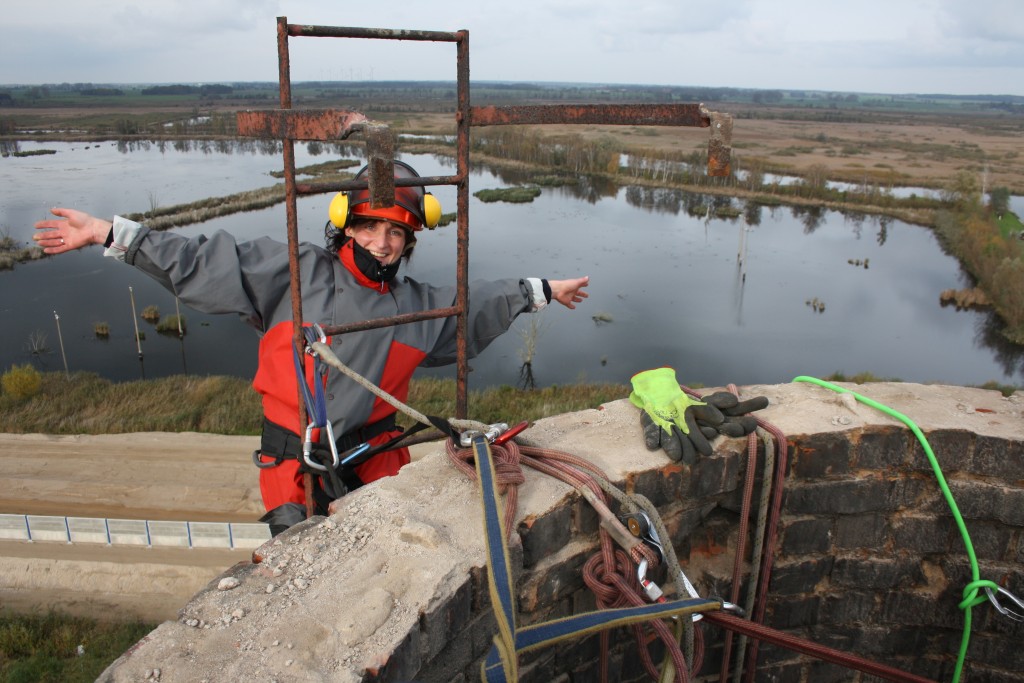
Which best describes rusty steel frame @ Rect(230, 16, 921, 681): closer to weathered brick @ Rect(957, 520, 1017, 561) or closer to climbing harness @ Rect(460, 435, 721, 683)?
climbing harness @ Rect(460, 435, 721, 683)

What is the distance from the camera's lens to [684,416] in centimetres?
290

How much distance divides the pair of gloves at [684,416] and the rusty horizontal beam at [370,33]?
1447mm

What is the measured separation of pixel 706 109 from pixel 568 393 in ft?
Result: 33.7

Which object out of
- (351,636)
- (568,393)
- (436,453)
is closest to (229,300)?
(436,453)

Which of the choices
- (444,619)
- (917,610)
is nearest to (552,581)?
(444,619)

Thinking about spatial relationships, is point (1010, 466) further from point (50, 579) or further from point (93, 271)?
point (93, 271)

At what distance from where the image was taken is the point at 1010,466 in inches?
123

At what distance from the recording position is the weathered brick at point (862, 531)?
10.6 ft

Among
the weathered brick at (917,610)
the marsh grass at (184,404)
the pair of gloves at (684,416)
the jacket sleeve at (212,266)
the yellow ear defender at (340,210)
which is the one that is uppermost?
the yellow ear defender at (340,210)

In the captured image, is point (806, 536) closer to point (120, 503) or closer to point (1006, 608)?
point (1006, 608)

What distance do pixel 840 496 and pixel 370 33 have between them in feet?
8.39

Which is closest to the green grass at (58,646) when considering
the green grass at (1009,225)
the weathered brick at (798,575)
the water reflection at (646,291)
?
the weathered brick at (798,575)

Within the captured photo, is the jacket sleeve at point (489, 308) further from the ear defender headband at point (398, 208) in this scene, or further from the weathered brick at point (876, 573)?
the weathered brick at point (876, 573)

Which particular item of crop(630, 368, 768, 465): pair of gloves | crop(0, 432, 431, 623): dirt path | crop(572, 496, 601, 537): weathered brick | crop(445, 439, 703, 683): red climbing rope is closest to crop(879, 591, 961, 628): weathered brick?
crop(630, 368, 768, 465): pair of gloves
